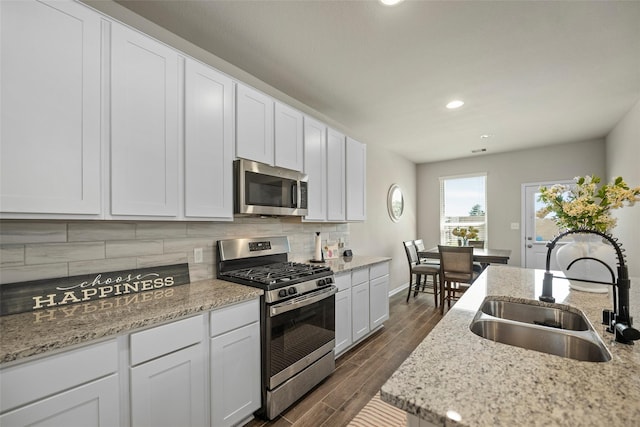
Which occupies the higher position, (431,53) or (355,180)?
(431,53)

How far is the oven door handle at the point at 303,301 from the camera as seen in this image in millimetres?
1861

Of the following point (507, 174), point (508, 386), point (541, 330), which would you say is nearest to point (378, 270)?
point (541, 330)

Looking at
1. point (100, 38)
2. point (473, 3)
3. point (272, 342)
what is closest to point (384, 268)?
point (272, 342)

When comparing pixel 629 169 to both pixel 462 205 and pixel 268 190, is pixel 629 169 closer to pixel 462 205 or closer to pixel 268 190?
pixel 462 205

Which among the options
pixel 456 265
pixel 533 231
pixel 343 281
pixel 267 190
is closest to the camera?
pixel 267 190

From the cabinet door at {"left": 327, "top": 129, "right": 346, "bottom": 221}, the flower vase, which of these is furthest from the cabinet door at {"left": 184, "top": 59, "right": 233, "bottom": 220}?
the flower vase

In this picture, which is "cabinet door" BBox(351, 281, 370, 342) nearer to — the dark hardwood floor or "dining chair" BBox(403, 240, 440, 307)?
the dark hardwood floor

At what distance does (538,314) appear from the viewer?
58.6 inches

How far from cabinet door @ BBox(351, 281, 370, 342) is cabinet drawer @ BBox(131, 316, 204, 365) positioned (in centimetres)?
167

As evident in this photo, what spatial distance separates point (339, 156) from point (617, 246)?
2.46 metres

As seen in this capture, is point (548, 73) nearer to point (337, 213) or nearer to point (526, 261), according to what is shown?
point (337, 213)

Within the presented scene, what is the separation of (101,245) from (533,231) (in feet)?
20.4

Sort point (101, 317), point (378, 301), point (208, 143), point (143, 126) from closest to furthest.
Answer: point (101, 317)
point (143, 126)
point (208, 143)
point (378, 301)

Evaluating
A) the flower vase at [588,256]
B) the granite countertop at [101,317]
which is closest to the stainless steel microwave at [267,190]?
the granite countertop at [101,317]
